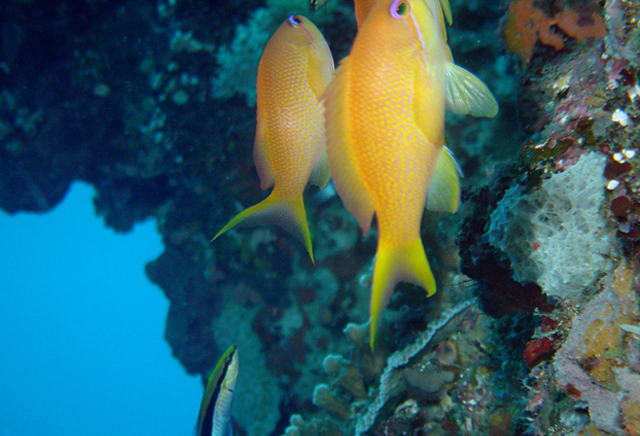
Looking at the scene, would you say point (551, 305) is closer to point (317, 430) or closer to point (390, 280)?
point (390, 280)

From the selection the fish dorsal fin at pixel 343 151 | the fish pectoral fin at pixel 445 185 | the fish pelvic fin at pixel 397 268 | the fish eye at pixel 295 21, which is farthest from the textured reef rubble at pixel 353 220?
the fish eye at pixel 295 21

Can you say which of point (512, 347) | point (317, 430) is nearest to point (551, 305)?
point (512, 347)

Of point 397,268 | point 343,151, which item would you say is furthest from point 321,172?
point 397,268

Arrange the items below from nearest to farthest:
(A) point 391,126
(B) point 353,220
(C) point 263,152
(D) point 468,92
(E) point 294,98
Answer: (A) point 391,126 < (D) point 468,92 < (E) point 294,98 < (C) point 263,152 < (B) point 353,220

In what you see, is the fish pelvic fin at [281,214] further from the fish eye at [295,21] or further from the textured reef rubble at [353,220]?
the textured reef rubble at [353,220]

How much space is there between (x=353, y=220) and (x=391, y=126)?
2.89 meters

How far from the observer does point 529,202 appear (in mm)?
1455

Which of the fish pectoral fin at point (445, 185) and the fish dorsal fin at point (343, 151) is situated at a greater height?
the fish dorsal fin at point (343, 151)

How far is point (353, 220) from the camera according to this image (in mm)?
3889

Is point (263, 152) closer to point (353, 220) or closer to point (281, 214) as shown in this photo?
point (281, 214)

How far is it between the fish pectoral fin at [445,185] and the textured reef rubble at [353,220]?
52cm

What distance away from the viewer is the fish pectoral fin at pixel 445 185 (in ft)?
3.83

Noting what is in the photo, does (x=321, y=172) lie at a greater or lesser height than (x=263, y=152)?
lesser

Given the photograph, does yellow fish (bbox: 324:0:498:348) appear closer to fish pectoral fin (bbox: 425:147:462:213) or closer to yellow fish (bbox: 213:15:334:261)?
fish pectoral fin (bbox: 425:147:462:213)
